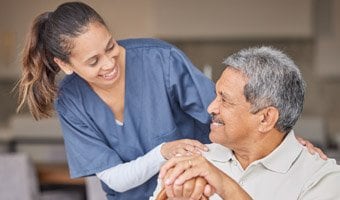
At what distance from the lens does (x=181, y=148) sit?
1.92m

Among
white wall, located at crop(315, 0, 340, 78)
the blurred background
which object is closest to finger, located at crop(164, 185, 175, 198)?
the blurred background

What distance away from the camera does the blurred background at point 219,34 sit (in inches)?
188

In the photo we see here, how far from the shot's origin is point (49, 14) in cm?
201

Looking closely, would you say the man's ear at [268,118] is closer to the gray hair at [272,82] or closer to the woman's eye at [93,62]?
the gray hair at [272,82]

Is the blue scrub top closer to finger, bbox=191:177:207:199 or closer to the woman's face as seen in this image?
the woman's face

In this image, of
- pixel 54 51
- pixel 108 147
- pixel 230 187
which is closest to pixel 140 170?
pixel 108 147

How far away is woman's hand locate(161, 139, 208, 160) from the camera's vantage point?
6.25 ft

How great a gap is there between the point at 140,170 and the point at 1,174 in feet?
6.42

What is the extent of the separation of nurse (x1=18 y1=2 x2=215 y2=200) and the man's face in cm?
27

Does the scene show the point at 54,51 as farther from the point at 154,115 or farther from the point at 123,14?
the point at 123,14

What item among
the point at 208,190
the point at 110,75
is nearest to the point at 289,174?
the point at 208,190

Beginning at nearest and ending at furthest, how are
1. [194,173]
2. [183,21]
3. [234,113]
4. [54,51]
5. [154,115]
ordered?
[194,173] → [234,113] → [54,51] → [154,115] → [183,21]

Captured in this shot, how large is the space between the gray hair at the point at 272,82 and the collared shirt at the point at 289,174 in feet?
0.33

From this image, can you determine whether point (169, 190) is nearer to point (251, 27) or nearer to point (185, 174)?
point (185, 174)
